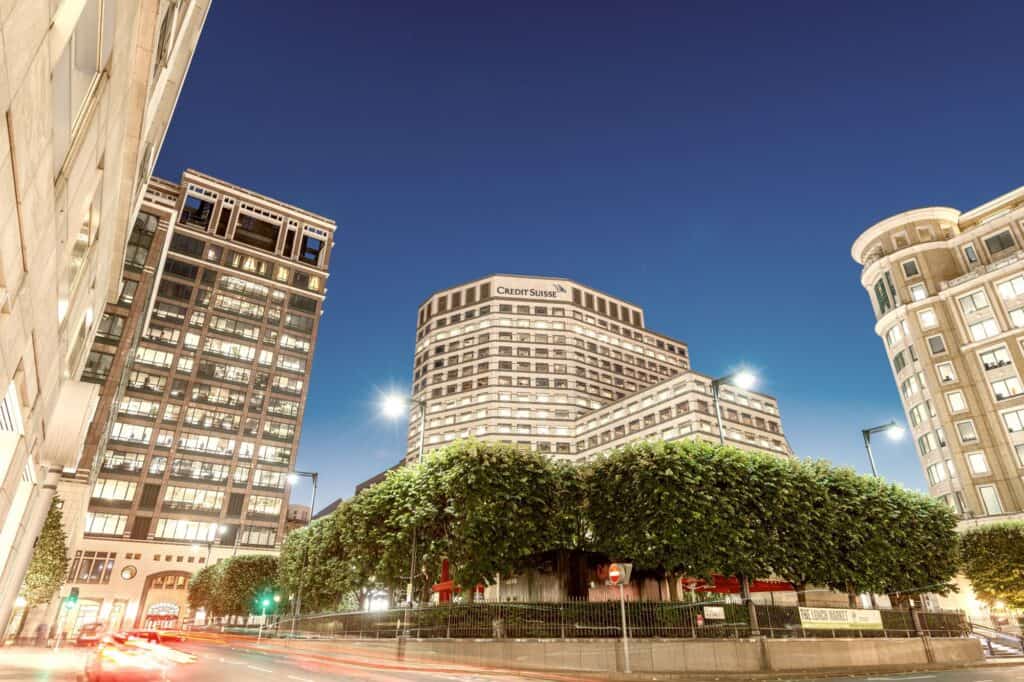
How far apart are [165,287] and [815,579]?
10515cm

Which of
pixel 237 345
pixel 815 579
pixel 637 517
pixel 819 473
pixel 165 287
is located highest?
pixel 165 287

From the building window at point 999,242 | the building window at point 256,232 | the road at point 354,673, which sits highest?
the building window at point 256,232

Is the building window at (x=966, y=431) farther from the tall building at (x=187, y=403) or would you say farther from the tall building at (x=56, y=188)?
the tall building at (x=187, y=403)

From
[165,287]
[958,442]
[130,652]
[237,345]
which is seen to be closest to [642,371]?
[958,442]

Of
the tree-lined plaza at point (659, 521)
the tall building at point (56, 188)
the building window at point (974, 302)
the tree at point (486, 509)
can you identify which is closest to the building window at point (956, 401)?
the building window at point (974, 302)

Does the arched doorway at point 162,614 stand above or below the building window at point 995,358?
below

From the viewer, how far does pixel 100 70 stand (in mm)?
12297

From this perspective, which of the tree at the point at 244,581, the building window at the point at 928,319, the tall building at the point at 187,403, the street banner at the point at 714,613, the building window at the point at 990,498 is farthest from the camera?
the tall building at the point at 187,403

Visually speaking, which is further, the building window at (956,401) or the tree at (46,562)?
the building window at (956,401)

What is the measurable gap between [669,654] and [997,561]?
3723cm

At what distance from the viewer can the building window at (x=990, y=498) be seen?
57.6 meters

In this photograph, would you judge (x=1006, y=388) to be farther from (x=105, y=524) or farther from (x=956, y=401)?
(x=105, y=524)

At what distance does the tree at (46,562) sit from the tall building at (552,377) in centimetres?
6507

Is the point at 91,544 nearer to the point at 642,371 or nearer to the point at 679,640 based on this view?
the point at 679,640
